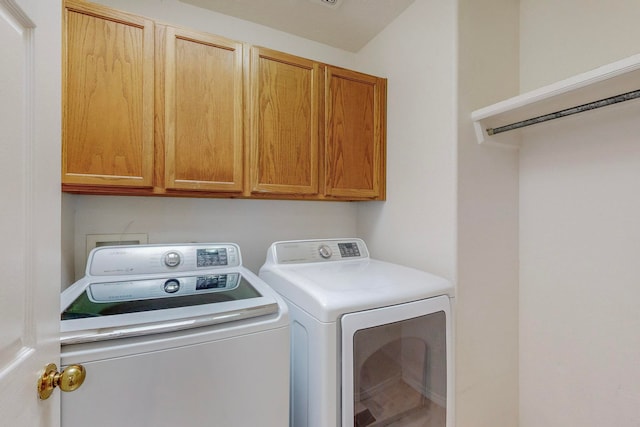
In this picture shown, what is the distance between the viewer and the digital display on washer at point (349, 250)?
5.72 feet

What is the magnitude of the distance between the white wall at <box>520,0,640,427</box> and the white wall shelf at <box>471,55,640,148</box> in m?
0.14

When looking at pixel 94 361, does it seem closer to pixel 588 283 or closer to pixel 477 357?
pixel 477 357

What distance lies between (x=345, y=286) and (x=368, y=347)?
238mm

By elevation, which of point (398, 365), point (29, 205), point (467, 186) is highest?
point (467, 186)

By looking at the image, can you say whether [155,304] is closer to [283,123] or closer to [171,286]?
[171,286]

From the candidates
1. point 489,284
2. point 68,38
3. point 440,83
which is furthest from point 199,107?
point 489,284

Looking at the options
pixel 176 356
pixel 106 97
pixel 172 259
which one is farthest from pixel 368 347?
pixel 106 97

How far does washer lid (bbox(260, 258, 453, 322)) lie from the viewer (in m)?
1.01

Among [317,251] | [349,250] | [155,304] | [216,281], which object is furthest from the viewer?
[349,250]

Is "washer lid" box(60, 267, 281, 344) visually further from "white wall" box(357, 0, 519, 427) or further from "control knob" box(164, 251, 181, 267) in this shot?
"white wall" box(357, 0, 519, 427)

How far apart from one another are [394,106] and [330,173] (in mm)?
600

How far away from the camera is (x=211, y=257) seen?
1.47 metres

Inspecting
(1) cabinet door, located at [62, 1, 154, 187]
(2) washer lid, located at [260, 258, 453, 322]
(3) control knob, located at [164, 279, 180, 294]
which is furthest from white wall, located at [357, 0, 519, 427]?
(1) cabinet door, located at [62, 1, 154, 187]

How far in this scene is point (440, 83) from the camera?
1.45 m
